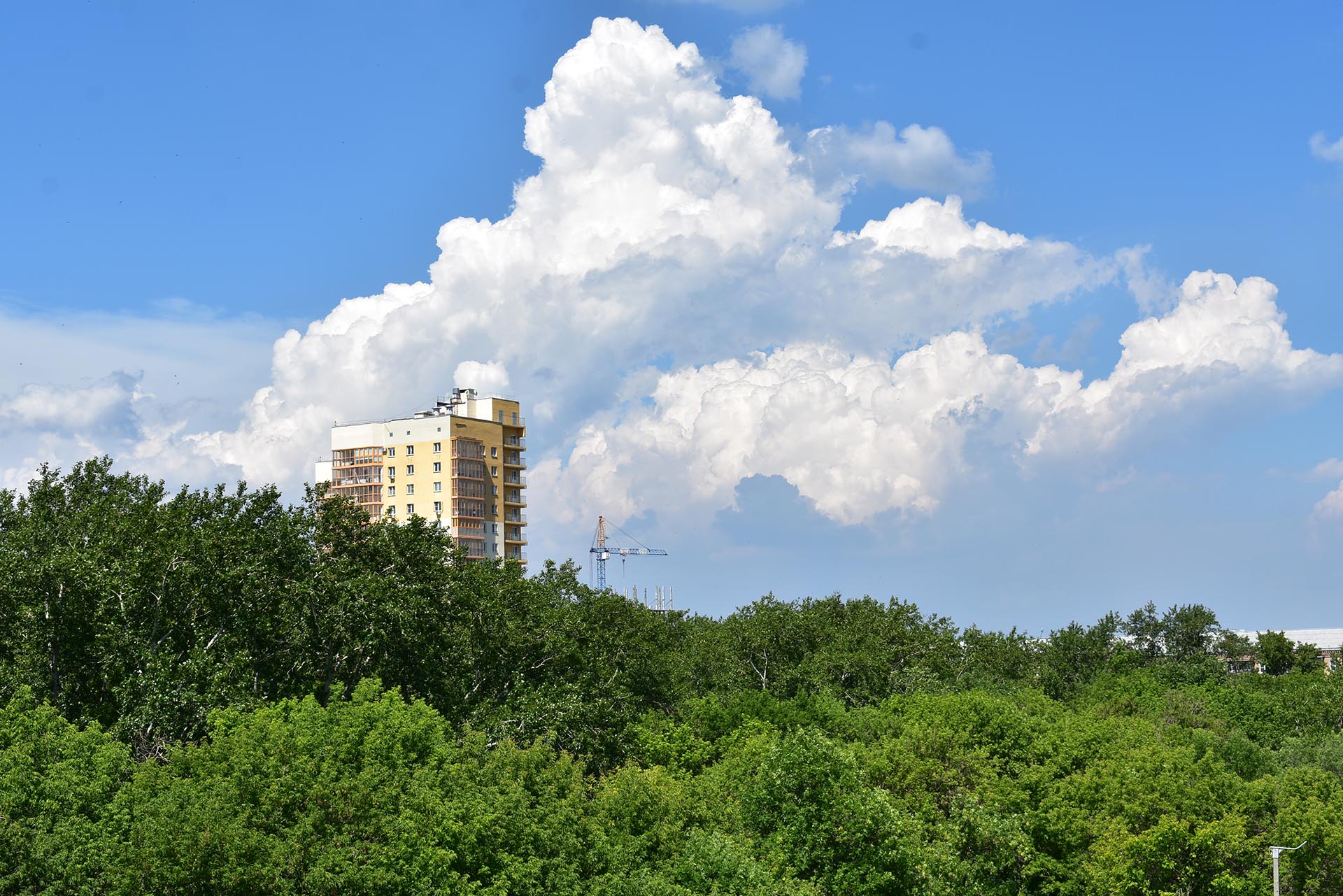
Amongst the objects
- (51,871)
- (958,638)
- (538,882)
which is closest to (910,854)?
(538,882)

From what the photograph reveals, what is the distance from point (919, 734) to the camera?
62.6 metres

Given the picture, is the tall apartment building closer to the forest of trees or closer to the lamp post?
the forest of trees

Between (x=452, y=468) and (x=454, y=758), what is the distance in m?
132

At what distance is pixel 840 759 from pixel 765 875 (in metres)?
6.90

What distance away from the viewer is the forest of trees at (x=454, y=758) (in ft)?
130

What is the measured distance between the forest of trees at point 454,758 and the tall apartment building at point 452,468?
98.4 m

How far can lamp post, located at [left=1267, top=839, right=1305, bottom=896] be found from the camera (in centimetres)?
5147

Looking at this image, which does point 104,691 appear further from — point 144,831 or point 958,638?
point 958,638

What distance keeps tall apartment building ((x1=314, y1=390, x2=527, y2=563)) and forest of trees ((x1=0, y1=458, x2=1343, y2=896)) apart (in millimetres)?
98384

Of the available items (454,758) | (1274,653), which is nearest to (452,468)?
(1274,653)

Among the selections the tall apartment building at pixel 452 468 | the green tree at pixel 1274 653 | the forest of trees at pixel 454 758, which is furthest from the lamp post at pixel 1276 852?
the tall apartment building at pixel 452 468

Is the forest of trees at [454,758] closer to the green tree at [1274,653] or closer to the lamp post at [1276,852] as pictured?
the lamp post at [1276,852]

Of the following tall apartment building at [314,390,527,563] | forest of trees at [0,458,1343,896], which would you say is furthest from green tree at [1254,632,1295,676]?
tall apartment building at [314,390,527,563]

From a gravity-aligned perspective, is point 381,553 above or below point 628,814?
above
